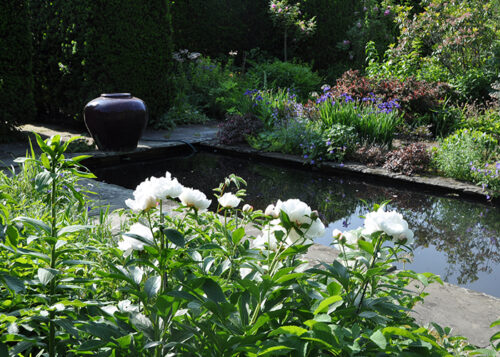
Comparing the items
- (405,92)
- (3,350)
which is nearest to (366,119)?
(405,92)

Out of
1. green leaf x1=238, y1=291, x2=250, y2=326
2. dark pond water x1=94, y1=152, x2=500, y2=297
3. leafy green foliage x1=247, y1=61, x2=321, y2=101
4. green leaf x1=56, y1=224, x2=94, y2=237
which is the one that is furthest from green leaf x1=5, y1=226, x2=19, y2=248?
leafy green foliage x1=247, y1=61, x2=321, y2=101

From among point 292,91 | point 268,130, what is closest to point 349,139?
point 268,130

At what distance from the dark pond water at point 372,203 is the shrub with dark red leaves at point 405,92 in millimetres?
2237

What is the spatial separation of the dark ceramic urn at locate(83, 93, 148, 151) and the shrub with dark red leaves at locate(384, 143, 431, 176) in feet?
10.5

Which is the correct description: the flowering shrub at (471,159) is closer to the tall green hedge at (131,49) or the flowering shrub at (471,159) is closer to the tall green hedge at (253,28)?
the tall green hedge at (131,49)

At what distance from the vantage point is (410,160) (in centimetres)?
545

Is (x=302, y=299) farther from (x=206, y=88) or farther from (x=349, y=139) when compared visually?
(x=206, y=88)

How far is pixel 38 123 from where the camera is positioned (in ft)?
27.1

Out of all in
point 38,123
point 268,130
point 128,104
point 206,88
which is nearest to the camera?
point 128,104

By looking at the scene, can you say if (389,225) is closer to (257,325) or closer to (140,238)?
(257,325)

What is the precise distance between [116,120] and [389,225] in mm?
5305

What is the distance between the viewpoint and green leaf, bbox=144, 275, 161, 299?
117 cm

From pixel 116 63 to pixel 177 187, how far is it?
6313mm

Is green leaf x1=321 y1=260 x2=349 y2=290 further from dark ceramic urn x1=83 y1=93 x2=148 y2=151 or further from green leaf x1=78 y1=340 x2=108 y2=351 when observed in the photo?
dark ceramic urn x1=83 y1=93 x2=148 y2=151
